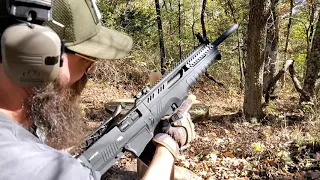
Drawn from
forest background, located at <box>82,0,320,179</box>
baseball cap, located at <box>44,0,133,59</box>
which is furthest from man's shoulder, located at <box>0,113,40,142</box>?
forest background, located at <box>82,0,320,179</box>

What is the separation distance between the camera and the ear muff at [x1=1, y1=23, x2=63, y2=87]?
3.39ft

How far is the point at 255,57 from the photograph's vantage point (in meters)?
5.47

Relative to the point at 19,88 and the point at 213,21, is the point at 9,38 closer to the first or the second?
the point at 19,88

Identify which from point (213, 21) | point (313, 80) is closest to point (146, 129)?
point (313, 80)

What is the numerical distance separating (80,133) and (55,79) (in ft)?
1.47

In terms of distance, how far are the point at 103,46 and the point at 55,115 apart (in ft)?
1.06

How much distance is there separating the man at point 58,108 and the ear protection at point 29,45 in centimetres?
5

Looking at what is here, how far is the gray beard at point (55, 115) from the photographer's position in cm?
118

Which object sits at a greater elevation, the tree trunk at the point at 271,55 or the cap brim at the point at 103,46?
the cap brim at the point at 103,46

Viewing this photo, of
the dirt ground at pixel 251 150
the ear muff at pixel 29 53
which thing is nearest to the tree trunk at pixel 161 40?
the dirt ground at pixel 251 150

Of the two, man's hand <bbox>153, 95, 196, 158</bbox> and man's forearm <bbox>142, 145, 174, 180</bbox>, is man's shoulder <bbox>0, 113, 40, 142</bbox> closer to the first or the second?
man's forearm <bbox>142, 145, 174, 180</bbox>

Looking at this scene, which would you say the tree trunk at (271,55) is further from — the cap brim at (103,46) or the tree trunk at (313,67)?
the cap brim at (103,46)

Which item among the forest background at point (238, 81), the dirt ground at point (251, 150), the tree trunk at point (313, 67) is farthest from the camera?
the tree trunk at point (313, 67)

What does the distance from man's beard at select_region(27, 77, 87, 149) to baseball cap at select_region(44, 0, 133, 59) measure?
0.16m
